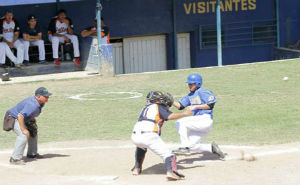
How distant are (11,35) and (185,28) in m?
7.59

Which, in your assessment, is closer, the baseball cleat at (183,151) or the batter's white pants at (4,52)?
the baseball cleat at (183,151)

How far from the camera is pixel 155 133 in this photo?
8719 mm

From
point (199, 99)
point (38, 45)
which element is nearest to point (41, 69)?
point (38, 45)

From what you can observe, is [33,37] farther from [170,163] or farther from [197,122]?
[170,163]

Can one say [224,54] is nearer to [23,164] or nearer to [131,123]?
[131,123]

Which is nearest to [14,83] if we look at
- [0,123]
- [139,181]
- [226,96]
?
[0,123]

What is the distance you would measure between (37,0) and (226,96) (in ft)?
29.0

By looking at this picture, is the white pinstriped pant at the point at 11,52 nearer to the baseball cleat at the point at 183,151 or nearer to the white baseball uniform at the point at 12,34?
the white baseball uniform at the point at 12,34

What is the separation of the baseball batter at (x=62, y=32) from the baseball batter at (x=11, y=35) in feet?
3.91

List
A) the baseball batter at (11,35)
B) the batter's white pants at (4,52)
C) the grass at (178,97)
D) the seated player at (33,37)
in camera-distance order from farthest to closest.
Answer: the seated player at (33,37)
the baseball batter at (11,35)
the batter's white pants at (4,52)
the grass at (178,97)

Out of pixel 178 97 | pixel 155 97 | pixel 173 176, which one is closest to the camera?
pixel 173 176

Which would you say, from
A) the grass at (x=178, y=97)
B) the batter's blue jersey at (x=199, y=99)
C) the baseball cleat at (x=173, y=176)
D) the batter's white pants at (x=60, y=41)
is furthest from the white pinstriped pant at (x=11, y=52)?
the baseball cleat at (x=173, y=176)

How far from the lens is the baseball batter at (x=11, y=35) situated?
65.8ft

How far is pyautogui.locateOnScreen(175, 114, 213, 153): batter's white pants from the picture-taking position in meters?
9.59
